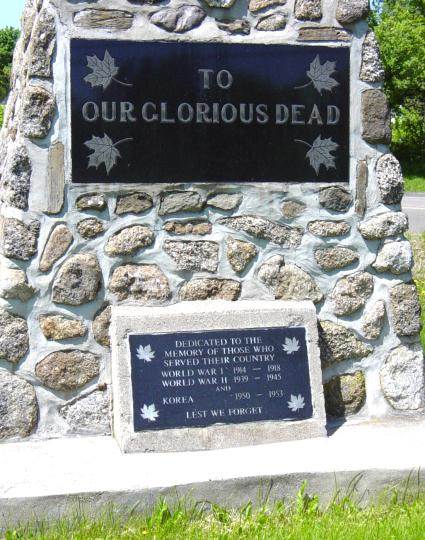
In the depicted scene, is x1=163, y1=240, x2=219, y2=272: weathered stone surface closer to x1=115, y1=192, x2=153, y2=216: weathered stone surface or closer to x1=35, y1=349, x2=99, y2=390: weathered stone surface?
x1=115, y1=192, x2=153, y2=216: weathered stone surface

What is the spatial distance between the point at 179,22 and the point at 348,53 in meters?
0.90

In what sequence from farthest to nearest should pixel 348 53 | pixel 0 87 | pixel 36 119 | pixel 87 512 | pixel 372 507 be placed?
pixel 0 87, pixel 348 53, pixel 36 119, pixel 372 507, pixel 87 512

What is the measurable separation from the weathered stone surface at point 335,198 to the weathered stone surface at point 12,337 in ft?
5.32

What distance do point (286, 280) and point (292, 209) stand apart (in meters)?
0.36

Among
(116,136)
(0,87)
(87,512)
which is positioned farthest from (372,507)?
(0,87)

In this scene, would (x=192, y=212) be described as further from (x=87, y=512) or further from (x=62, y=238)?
(x=87, y=512)

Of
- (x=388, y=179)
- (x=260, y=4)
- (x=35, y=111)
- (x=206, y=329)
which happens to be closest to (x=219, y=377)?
(x=206, y=329)

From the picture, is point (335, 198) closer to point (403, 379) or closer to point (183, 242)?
point (183, 242)

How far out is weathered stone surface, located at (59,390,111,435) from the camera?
167 inches

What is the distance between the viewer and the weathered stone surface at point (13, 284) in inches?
162

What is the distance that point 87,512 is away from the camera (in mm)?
3502

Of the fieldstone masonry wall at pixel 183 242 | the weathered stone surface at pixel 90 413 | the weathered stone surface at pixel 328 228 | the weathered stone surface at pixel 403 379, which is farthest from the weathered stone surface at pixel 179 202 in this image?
the weathered stone surface at pixel 403 379

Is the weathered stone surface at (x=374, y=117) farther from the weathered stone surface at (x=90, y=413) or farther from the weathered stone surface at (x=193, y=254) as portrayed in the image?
the weathered stone surface at (x=90, y=413)

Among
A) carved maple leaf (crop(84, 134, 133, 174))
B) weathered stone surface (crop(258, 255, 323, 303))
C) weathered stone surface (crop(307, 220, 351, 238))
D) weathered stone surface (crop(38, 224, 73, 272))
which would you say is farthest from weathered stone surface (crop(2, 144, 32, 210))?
weathered stone surface (crop(307, 220, 351, 238))
